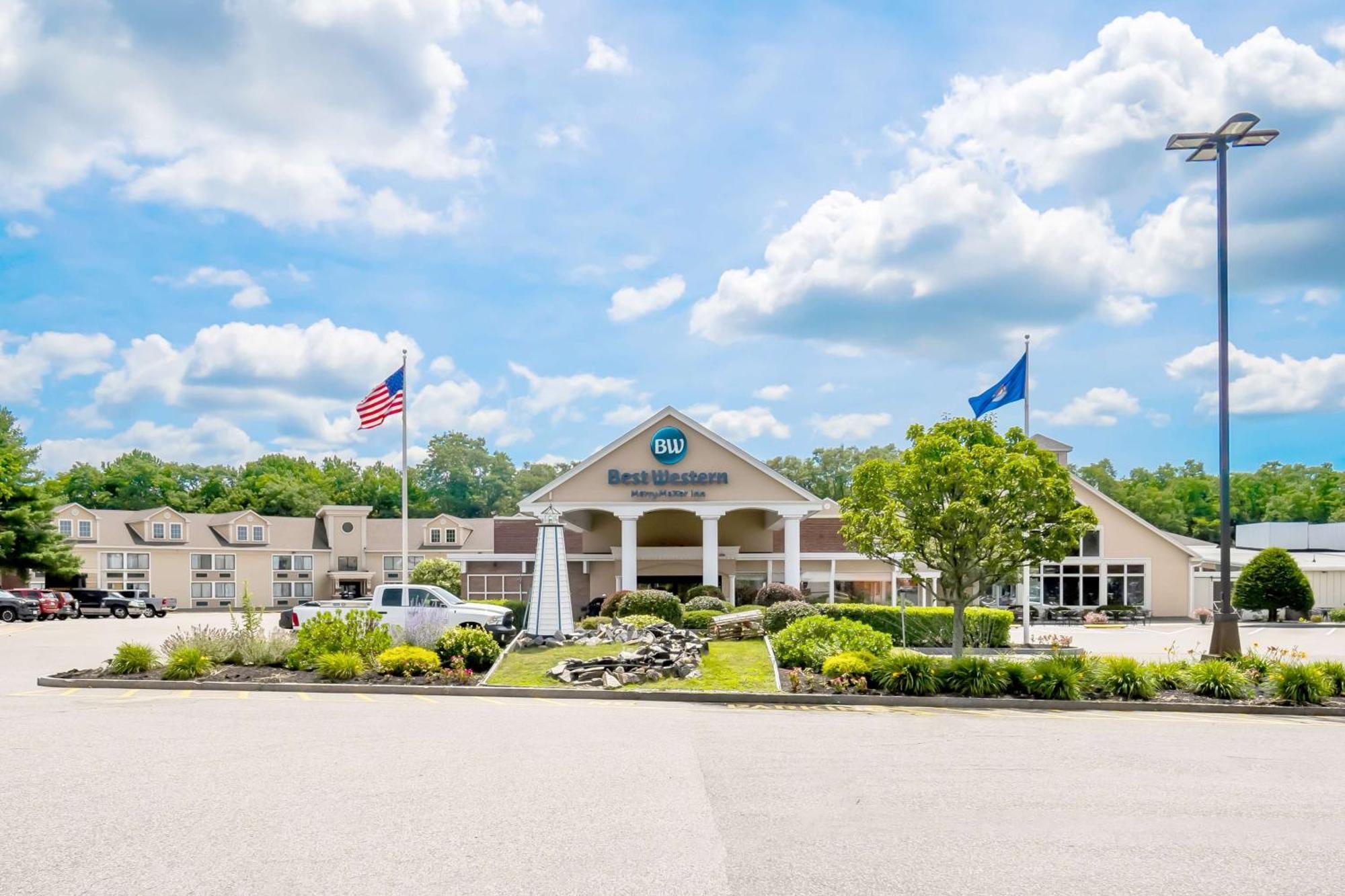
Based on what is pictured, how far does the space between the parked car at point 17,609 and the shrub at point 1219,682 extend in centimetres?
4703

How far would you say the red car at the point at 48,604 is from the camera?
47.2 metres

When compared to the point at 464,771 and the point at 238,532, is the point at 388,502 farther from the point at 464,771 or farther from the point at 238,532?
the point at 464,771

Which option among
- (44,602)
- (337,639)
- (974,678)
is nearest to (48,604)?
(44,602)

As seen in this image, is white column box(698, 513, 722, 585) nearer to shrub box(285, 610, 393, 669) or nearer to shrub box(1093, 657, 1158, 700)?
shrub box(285, 610, 393, 669)

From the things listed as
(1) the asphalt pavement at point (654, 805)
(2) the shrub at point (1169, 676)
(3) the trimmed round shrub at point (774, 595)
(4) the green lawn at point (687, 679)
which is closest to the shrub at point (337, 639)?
(4) the green lawn at point (687, 679)

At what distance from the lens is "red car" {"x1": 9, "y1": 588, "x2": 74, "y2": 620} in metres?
47.2

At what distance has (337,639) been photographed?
790 inches

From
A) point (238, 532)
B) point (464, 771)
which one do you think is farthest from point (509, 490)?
point (464, 771)

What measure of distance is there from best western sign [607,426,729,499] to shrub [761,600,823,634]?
30.3ft

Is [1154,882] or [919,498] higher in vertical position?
[919,498]

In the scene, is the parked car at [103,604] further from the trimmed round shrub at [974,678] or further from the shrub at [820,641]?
the trimmed round shrub at [974,678]

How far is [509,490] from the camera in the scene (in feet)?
388

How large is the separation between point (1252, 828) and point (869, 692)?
9092mm

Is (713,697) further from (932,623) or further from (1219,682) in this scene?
(932,623)
